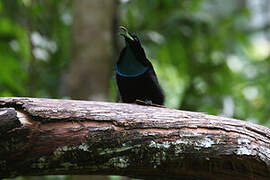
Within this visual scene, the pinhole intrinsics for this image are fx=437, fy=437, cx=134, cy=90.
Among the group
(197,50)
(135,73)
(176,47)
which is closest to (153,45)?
(176,47)

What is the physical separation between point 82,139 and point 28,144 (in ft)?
0.92

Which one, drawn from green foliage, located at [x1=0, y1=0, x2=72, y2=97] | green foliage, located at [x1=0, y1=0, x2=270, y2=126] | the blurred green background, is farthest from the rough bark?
green foliage, located at [x1=0, y1=0, x2=72, y2=97]

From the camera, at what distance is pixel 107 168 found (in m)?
2.32

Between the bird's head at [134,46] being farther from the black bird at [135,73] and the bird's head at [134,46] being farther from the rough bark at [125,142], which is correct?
the rough bark at [125,142]

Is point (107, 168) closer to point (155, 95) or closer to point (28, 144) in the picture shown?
point (28, 144)

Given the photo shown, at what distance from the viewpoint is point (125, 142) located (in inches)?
92.3

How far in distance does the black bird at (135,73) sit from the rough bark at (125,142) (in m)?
0.79

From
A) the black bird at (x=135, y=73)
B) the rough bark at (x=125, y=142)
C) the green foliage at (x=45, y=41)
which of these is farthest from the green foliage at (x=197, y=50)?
the rough bark at (x=125, y=142)

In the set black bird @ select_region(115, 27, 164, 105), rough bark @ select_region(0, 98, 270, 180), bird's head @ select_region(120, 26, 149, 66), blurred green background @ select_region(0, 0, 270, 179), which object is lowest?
rough bark @ select_region(0, 98, 270, 180)

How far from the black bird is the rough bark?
31.2 inches

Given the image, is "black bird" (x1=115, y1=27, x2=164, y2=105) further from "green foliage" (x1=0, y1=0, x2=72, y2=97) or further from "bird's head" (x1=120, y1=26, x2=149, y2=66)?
"green foliage" (x1=0, y1=0, x2=72, y2=97)

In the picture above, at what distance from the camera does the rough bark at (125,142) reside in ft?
7.06

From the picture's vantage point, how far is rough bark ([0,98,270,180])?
7.06 feet

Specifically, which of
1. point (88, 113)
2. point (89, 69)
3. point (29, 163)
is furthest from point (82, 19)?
point (29, 163)
